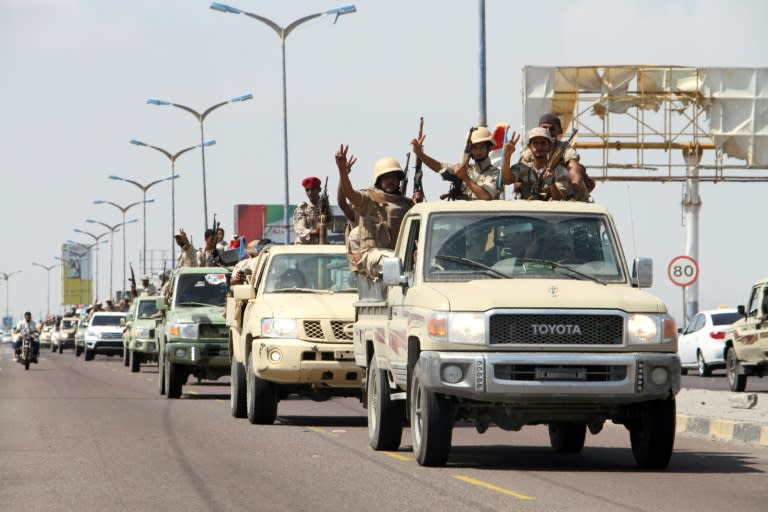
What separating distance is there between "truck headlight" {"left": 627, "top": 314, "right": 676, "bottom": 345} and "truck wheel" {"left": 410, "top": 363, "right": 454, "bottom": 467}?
1.45 meters

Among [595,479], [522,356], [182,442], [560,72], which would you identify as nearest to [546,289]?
[522,356]

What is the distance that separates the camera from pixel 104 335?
192 feet

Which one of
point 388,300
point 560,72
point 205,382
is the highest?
point 560,72

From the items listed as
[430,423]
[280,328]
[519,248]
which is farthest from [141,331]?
[430,423]

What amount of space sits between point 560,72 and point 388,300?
1371 inches

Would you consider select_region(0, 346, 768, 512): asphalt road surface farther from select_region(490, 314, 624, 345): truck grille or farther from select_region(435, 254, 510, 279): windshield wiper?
select_region(435, 254, 510, 279): windshield wiper

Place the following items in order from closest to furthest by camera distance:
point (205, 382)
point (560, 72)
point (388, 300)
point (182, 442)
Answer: point (388, 300) < point (182, 442) < point (205, 382) < point (560, 72)

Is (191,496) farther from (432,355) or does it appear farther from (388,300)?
(388,300)

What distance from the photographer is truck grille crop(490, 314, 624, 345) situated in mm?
13281

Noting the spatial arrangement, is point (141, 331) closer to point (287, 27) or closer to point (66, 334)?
point (287, 27)

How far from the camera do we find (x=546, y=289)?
13477mm

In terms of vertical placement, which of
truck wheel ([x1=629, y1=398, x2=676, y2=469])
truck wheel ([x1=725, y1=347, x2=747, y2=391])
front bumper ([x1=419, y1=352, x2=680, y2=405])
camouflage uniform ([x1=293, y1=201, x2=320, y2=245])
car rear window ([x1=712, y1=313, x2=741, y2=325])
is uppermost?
camouflage uniform ([x1=293, y1=201, x2=320, y2=245])

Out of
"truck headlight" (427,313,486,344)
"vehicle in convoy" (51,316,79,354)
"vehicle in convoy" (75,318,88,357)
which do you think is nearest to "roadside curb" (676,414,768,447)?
"truck headlight" (427,313,486,344)

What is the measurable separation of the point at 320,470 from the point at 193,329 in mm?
12793
